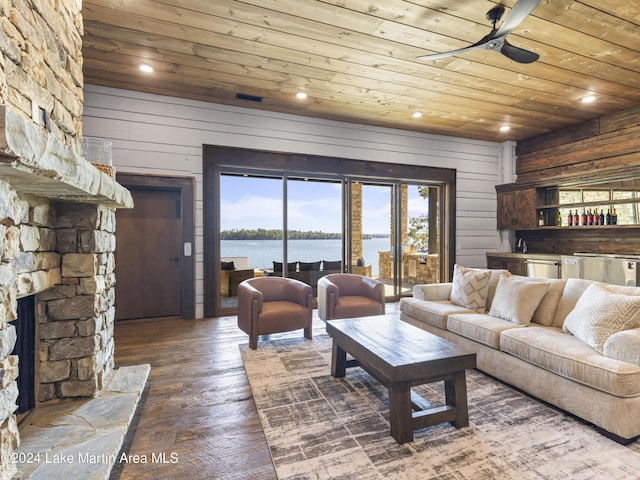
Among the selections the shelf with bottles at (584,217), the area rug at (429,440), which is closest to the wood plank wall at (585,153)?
the shelf with bottles at (584,217)

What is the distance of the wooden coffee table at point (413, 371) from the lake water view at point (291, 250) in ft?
9.85

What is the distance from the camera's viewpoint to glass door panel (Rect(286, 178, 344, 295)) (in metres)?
5.31

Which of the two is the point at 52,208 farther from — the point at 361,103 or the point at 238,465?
the point at 361,103

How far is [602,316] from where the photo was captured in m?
2.23

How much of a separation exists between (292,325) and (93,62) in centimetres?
359

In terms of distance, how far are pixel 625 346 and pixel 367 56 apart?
3.26 m

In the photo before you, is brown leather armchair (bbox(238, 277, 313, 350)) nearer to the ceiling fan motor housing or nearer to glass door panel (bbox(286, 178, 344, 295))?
glass door panel (bbox(286, 178, 344, 295))

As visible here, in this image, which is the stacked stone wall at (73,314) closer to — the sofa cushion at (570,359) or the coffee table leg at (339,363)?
the coffee table leg at (339,363)

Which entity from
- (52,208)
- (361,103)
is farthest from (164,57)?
(361,103)

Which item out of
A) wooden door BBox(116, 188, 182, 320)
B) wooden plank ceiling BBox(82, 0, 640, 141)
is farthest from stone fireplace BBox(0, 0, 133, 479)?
wooden door BBox(116, 188, 182, 320)

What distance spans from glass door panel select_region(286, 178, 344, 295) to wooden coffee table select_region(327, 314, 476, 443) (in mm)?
3015

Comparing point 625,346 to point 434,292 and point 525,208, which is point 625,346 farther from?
point 525,208

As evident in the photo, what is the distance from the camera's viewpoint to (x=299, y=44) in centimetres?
321

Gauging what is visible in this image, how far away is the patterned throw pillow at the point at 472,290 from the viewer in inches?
136
